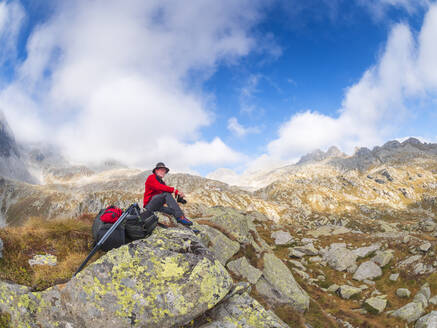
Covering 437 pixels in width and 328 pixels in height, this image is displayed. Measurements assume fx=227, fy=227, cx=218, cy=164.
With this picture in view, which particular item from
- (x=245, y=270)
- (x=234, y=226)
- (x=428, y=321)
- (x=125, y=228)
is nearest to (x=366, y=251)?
(x=428, y=321)

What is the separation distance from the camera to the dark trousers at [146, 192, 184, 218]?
43.4 ft

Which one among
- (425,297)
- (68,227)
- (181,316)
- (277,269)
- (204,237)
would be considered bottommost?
(425,297)

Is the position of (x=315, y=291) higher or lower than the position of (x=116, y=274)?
lower

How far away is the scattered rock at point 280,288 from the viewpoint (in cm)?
1625

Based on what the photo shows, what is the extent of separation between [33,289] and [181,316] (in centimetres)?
508

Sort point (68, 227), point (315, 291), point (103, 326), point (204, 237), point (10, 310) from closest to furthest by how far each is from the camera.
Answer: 1. point (10, 310)
2. point (103, 326)
3. point (68, 227)
4. point (204, 237)
5. point (315, 291)

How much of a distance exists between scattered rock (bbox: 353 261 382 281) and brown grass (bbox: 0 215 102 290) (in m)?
29.1

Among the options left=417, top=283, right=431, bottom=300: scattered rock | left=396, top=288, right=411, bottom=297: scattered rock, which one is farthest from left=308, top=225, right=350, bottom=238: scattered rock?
left=417, top=283, right=431, bottom=300: scattered rock

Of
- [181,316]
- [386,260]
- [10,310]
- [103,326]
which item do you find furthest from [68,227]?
[386,260]

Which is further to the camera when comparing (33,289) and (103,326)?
(33,289)

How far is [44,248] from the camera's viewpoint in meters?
9.95

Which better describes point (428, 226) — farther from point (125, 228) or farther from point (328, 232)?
point (125, 228)

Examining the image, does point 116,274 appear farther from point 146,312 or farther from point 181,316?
point 181,316

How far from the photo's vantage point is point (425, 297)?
64.1 feet
